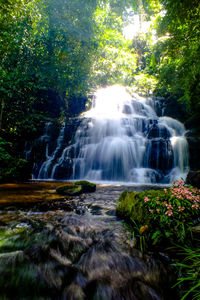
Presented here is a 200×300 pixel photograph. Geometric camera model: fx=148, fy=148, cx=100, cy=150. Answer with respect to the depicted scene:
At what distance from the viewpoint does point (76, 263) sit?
72.5 inches

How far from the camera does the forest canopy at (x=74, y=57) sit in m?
7.87

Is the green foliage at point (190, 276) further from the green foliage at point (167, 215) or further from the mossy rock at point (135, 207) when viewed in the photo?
the mossy rock at point (135, 207)

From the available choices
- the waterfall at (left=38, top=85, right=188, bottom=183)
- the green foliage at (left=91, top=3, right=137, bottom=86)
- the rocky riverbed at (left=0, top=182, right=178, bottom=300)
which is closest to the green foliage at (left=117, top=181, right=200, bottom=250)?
the rocky riverbed at (left=0, top=182, right=178, bottom=300)

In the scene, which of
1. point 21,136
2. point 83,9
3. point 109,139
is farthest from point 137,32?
point 21,136

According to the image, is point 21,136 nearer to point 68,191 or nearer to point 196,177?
point 68,191

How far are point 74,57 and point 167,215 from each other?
19.3 meters

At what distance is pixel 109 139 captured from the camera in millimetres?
13406

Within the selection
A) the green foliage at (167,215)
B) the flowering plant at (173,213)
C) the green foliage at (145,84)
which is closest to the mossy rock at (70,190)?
the green foliage at (167,215)

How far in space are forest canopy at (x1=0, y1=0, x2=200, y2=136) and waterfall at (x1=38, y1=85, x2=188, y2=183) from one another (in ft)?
11.0

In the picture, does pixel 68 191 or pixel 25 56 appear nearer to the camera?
pixel 68 191

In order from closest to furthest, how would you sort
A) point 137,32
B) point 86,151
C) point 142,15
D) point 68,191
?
point 68,191 → point 86,151 → point 137,32 → point 142,15

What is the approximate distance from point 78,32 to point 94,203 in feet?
69.7

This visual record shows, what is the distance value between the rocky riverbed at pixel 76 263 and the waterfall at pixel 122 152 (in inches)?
Answer: 327

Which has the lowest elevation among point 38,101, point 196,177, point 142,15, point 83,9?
point 196,177
